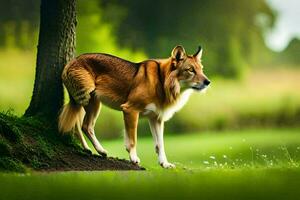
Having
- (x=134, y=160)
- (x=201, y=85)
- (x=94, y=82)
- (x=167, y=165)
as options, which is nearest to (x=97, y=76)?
(x=94, y=82)

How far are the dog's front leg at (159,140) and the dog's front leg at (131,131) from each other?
336 millimetres

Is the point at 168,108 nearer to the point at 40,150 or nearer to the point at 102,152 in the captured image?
the point at 102,152

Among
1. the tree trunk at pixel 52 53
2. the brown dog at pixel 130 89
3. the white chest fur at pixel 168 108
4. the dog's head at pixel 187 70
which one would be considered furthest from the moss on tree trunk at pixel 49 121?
the dog's head at pixel 187 70

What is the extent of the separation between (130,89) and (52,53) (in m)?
1.36

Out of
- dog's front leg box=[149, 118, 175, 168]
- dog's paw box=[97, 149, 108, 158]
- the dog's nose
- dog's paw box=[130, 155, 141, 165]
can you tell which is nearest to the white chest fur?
dog's front leg box=[149, 118, 175, 168]

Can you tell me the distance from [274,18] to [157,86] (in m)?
5.58

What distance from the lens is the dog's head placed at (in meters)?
10.1

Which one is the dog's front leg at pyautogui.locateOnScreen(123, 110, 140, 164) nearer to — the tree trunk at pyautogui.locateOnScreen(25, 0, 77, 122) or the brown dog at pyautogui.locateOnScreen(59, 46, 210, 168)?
the brown dog at pyautogui.locateOnScreen(59, 46, 210, 168)

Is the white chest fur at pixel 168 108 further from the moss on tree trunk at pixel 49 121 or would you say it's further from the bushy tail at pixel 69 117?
the bushy tail at pixel 69 117

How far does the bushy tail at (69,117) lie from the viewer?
33.8ft

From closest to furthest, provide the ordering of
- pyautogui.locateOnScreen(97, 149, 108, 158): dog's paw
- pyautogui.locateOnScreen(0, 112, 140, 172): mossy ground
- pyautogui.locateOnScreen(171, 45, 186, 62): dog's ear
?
pyautogui.locateOnScreen(0, 112, 140, 172): mossy ground
pyautogui.locateOnScreen(171, 45, 186, 62): dog's ear
pyautogui.locateOnScreen(97, 149, 108, 158): dog's paw

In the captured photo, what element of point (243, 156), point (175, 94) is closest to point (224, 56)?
point (243, 156)

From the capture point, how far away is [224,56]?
1473cm

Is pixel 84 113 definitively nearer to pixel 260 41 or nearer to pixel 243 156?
pixel 243 156
